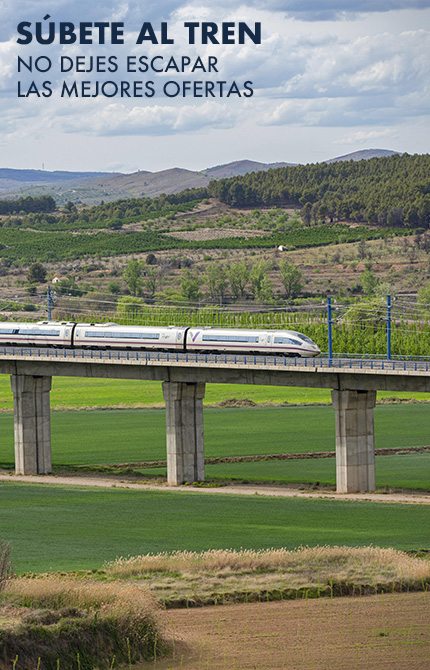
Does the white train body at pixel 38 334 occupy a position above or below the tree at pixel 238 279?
below

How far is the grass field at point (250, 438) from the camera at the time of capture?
74.1m

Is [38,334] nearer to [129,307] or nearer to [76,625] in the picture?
[76,625]

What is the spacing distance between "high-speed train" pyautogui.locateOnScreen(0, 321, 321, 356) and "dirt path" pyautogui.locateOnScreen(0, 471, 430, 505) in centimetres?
1097

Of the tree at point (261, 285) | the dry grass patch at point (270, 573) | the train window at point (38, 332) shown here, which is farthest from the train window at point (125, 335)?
Answer: the tree at point (261, 285)

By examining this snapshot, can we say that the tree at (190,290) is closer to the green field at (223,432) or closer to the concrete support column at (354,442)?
the green field at (223,432)

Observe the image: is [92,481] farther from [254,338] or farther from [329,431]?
[329,431]

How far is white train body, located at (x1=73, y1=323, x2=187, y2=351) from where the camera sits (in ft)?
264

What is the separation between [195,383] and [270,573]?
37.5 meters

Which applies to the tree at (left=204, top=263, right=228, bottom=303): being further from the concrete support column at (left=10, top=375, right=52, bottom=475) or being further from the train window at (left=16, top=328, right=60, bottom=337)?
the concrete support column at (left=10, top=375, right=52, bottom=475)

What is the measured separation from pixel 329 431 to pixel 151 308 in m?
82.5

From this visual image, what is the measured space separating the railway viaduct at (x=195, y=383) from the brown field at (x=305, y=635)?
31.2m

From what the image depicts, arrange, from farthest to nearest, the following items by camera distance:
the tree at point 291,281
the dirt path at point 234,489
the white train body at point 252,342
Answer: the tree at point 291,281, the white train body at point 252,342, the dirt path at point 234,489

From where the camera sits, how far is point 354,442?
68562 mm

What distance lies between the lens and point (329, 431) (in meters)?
91.0
